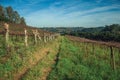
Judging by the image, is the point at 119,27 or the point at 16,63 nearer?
the point at 16,63

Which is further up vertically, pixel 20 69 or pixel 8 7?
pixel 8 7

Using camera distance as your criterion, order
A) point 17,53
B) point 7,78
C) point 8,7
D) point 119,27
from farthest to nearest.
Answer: point 119,27, point 8,7, point 17,53, point 7,78

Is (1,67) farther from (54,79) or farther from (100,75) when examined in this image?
(100,75)

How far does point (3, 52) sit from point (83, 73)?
6.70 metres

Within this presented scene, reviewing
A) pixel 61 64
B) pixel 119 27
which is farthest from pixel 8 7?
pixel 61 64

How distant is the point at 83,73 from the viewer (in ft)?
39.0

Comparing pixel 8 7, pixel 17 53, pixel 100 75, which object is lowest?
pixel 100 75

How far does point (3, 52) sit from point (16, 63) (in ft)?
7.70

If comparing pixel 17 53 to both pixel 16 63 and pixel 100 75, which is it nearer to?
pixel 16 63

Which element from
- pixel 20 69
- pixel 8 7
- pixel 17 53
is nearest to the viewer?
pixel 20 69

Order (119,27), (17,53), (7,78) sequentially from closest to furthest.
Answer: (7,78) → (17,53) → (119,27)

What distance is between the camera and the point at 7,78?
10.4 metres

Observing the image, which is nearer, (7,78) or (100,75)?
(7,78)

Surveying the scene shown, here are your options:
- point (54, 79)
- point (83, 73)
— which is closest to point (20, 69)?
point (54, 79)
